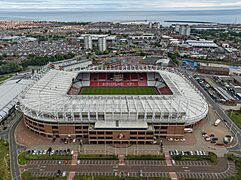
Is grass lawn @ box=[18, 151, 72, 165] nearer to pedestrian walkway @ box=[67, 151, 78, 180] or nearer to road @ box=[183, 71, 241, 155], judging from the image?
pedestrian walkway @ box=[67, 151, 78, 180]

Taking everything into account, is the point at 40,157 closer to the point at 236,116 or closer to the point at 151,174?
the point at 151,174

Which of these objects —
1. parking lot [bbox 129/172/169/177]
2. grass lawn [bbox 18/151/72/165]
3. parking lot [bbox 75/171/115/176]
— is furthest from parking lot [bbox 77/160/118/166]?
parking lot [bbox 129/172/169/177]

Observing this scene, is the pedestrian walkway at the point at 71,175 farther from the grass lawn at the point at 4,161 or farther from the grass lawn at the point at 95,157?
the grass lawn at the point at 4,161

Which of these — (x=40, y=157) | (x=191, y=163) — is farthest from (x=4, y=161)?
(x=191, y=163)

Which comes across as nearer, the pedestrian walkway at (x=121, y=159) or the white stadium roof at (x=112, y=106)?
the pedestrian walkway at (x=121, y=159)

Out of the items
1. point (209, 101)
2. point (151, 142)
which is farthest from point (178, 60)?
point (151, 142)

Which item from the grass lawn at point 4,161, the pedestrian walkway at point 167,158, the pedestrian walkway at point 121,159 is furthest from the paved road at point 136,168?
the grass lawn at point 4,161
